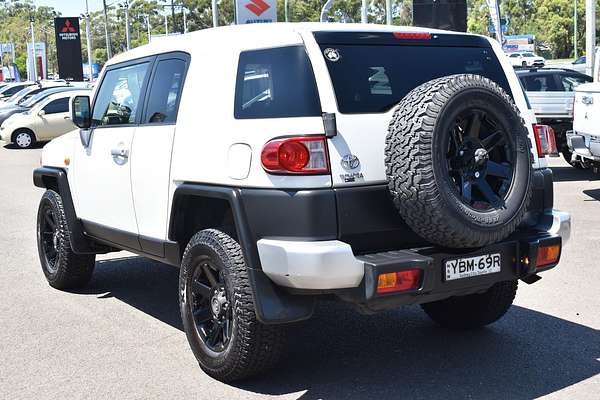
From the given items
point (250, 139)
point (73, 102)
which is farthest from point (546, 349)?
point (73, 102)

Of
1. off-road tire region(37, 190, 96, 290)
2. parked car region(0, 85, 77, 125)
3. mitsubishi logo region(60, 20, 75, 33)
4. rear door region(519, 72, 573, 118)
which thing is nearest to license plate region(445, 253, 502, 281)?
off-road tire region(37, 190, 96, 290)

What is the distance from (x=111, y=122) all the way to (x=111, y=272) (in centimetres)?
223

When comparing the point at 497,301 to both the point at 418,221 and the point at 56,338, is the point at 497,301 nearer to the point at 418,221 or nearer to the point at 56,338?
the point at 418,221

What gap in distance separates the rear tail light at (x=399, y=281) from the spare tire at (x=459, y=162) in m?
0.21

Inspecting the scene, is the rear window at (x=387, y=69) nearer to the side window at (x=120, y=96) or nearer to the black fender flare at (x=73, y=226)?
the side window at (x=120, y=96)

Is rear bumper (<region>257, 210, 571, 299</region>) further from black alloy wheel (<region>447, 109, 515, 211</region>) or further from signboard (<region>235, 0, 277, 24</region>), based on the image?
signboard (<region>235, 0, 277, 24</region>)

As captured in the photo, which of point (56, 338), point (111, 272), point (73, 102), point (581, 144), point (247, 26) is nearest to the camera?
point (247, 26)

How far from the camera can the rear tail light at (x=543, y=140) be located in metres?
4.95

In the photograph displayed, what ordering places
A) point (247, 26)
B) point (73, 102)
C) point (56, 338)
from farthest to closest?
point (73, 102)
point (56, 338)
point (247, 26)

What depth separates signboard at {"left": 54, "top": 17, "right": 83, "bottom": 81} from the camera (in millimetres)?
44594

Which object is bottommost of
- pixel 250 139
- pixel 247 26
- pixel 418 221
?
pixel 418 221

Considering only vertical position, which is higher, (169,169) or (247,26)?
(247,26)

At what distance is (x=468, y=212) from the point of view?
13.5 ft

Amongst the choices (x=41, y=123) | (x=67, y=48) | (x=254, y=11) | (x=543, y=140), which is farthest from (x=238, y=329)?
(x=67, y=48)
